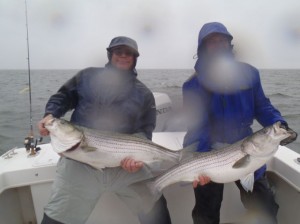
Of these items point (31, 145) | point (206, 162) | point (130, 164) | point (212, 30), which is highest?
point (212, 30)

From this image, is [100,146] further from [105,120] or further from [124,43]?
[124,43]

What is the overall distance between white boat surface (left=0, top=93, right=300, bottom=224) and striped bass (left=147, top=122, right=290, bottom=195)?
2.83 ft

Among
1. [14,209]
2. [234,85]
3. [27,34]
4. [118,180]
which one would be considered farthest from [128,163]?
[27,34]

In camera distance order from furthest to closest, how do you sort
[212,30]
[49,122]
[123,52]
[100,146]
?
[123,52]
[212,30]
[100,146]
[49,122]

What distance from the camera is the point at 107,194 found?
3855 millimetres

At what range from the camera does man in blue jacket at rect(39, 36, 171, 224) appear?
9.95 ft

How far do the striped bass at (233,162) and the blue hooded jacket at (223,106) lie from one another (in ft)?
0.85

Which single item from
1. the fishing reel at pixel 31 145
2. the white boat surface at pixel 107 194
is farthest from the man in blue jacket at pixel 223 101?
the fishing reel at pixel 31 145

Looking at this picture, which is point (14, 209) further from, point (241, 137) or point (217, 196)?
point (241, 137)

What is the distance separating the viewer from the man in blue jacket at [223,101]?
3.15 m

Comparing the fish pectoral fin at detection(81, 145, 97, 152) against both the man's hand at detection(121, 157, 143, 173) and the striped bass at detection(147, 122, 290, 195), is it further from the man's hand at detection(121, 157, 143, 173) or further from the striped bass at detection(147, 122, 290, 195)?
the striped bass at detection(147, 122, 290, 195)

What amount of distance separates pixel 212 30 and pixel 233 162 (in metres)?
1.36

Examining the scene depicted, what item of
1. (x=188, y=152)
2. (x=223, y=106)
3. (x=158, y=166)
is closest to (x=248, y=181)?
(x=188, y=152)

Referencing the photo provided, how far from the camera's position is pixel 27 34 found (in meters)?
5.19
